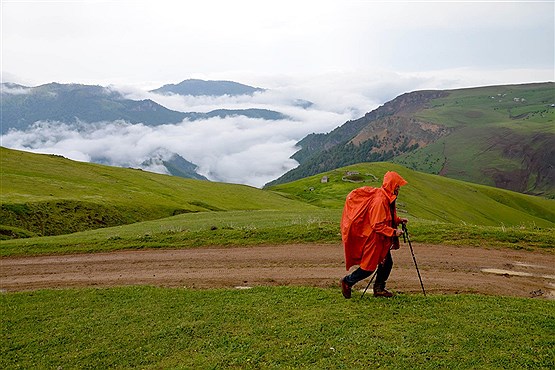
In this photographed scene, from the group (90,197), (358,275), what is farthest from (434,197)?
(358,275)

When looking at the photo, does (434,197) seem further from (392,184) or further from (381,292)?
(392,184)

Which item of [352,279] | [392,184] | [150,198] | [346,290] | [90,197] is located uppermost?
[392,184]

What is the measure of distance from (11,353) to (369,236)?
11.1 metres

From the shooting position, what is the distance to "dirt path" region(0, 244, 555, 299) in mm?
15727

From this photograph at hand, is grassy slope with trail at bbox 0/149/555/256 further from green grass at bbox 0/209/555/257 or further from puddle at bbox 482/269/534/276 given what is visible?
puddle at bbox 482/269/534/276

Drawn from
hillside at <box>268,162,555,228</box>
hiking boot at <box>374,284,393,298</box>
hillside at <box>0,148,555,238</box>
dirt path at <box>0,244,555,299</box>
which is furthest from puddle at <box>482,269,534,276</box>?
hillside at <box>268,162,555,228</box>

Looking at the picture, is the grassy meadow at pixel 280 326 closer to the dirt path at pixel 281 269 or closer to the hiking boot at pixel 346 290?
the hiking boot at pixel 346 290

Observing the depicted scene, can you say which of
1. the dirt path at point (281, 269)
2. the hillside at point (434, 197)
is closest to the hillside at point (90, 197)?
the dirt path at point (281, 269)

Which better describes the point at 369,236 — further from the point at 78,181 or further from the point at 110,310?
the point at 78,181

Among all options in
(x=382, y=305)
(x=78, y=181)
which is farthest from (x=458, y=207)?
(x=382, y=305)

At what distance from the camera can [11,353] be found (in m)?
12.9

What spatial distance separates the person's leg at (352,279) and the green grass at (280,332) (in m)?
0.32

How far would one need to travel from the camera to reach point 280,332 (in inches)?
463

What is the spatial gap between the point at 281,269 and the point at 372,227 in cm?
719
